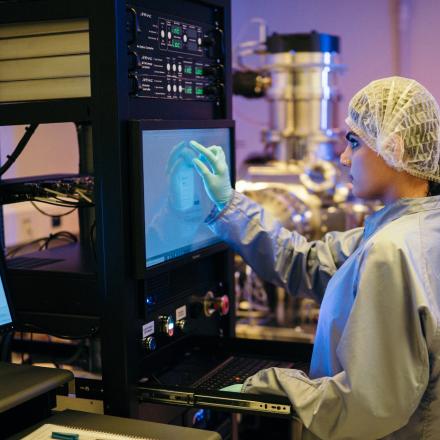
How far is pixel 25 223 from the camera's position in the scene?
9.25ft

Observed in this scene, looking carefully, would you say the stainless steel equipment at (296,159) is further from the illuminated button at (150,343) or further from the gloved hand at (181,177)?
the illuminated button at (150,343)

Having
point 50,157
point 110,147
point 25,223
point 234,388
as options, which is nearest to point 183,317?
point 234,388

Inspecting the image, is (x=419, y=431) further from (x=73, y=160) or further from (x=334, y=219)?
(x=73, y=160)

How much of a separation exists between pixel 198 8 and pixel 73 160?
4.93ft

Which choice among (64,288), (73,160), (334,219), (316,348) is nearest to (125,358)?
(64,288)

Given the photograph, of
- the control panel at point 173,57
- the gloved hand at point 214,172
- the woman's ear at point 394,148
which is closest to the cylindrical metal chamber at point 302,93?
the control panel at point 173,57

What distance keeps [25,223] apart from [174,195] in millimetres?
1362

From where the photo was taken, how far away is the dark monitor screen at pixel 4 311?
1.48 metres

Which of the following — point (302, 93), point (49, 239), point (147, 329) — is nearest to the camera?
point (147, 329)

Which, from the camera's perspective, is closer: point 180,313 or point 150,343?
point 150,343

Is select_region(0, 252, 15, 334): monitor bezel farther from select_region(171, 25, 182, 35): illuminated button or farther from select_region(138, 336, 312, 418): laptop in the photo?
select_region(171, 25, 182, 35): illuminated button

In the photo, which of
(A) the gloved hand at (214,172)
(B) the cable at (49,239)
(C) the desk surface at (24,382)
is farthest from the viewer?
(B) the cable at (49,239)

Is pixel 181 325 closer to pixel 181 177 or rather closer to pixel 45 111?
pixel 181 177

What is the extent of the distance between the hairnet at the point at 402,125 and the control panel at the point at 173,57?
407 mm
